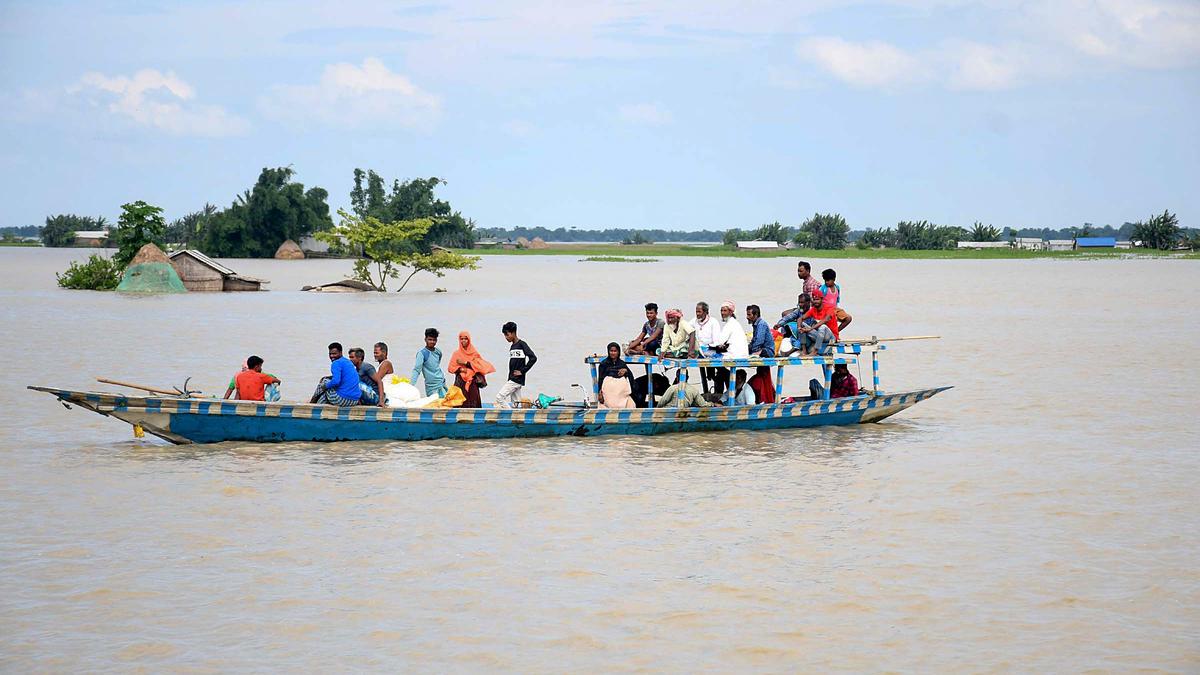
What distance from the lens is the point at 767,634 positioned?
902 centimetres

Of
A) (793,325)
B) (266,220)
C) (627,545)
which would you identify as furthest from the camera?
(266,220)

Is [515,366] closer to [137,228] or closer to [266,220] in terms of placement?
[137,228]

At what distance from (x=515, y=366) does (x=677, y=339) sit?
6.87ft

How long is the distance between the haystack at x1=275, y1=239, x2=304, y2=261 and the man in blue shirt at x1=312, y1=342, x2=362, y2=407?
88.5 m

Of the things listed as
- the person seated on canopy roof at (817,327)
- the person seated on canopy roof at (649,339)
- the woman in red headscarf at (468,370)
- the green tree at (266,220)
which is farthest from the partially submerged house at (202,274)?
the green tree at (266,220)

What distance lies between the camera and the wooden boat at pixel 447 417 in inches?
582

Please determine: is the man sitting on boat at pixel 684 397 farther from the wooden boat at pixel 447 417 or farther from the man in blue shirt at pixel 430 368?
the man in blue shirt at pixel 430 368

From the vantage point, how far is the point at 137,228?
4378cm

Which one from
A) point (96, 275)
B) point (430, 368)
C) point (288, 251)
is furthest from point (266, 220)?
point (430, 368)

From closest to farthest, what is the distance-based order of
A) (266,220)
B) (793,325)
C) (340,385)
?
(340,385), (793,325), (266,220)

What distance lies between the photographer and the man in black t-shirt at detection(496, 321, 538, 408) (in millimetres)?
15984

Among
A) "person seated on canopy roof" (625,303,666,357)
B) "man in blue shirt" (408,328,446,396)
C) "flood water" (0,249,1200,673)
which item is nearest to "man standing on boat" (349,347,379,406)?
"flood water" (0,249,1200,673)

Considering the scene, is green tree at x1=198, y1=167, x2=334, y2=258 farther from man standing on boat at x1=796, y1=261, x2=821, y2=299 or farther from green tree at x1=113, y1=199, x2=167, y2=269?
man standing on boat at x1=796, y1=261, x2=821, y2=299

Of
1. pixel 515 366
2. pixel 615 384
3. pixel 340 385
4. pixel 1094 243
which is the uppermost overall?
pixel 1094 243
